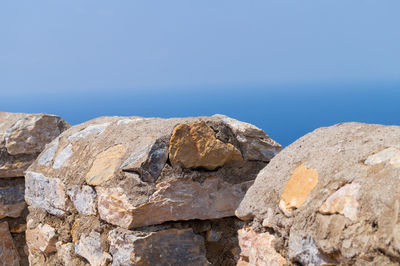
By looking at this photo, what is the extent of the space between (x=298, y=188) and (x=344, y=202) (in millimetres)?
239

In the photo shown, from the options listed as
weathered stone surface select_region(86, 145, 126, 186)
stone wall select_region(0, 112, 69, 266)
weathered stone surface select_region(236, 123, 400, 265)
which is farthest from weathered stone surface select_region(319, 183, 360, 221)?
stone wall select_region(0, 112, 69, 266)

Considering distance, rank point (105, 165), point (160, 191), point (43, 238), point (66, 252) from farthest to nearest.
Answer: point (43, 238) < point (66, 252) < point (105, 165) < point (160, 191)

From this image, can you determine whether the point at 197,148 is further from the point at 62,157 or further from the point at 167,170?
the point at 62,157

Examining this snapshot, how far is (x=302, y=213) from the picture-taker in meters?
1.48

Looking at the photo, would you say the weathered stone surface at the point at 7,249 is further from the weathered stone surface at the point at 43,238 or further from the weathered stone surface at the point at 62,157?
the weathered stone surface at the point at 62,157

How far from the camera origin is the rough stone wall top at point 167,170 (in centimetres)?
238

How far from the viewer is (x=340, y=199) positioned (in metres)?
1.37

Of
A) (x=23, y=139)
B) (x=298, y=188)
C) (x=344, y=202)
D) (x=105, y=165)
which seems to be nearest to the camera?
(x=344, y=202)

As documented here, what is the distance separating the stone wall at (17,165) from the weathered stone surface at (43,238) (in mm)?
991

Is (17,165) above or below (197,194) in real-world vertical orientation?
below

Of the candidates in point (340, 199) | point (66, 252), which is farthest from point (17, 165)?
point (340, 199)

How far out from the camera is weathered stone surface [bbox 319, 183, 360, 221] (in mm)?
1314

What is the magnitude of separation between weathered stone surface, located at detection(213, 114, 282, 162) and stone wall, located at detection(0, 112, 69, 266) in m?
2.00

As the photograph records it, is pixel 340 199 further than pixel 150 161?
No
